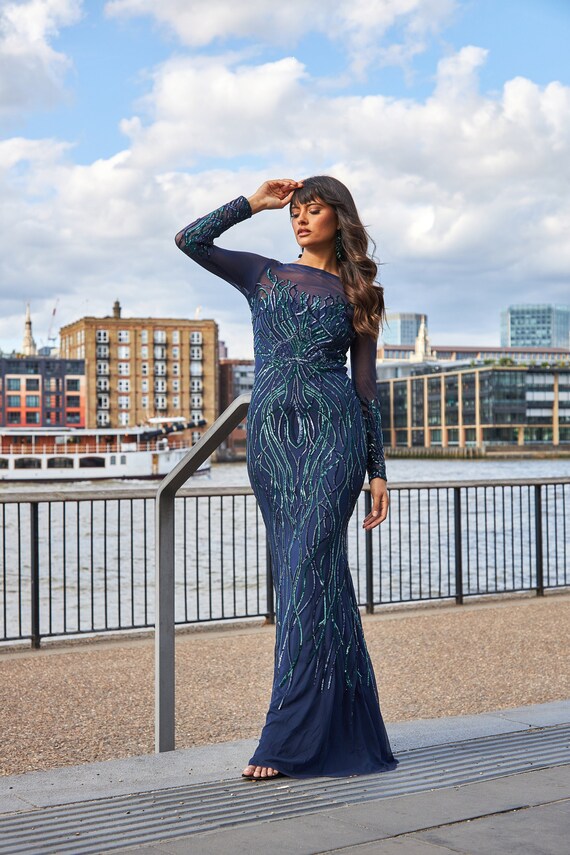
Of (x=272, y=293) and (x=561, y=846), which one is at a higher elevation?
(x=272, y=293)

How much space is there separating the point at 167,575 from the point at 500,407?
350 ft

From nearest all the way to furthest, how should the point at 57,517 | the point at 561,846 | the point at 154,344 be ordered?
the point at 561,846 < the point at 57,517 < the point at 154,344

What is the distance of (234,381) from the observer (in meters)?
141

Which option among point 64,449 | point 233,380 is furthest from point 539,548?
point 233,380

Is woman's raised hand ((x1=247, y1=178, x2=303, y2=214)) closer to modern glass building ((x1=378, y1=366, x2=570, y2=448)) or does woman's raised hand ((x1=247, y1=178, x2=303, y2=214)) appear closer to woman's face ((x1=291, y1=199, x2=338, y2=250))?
woman's face ((x1=291, y1=199, x2=338, y2=250))

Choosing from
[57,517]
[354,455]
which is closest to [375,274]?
[354,455]

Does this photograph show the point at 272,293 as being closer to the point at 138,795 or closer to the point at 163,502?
the point at 163,502

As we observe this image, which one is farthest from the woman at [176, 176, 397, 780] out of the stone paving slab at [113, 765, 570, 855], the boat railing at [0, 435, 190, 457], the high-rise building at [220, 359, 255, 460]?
the high-rise building at [220, 359, 255, 460]

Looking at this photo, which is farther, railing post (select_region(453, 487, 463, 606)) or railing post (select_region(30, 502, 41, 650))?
railing post (select_region(453, 487, 463, 606))

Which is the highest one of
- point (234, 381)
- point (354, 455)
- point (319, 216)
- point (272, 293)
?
point (234, 381)

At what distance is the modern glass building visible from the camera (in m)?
107

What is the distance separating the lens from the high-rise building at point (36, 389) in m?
117

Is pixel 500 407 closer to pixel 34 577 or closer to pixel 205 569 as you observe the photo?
pixel 205 569

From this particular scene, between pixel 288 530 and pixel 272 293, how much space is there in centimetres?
73
